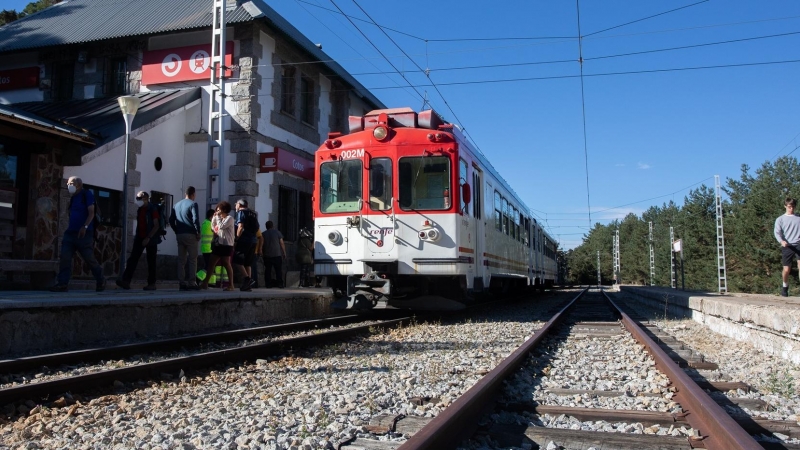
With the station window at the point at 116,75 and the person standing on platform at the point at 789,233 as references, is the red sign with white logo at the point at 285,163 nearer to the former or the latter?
the station window at the point at 116,75

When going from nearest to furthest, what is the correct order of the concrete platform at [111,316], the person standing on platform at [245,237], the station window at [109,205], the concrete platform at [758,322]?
the concrete platform at [758,322] < the concrete platform at [111,316] < the person standing on platform at [245,237] < the station window at [109,205]

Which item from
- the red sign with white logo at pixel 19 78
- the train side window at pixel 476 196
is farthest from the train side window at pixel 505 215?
the red sign with white logo at pixel 19 78

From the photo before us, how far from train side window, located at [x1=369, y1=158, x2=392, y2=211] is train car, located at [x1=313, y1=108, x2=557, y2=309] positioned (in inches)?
0.6

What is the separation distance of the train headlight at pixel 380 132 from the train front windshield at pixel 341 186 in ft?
1.63

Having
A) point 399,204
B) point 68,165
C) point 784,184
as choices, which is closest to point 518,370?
point 399,204

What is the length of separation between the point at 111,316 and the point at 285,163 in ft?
34.4

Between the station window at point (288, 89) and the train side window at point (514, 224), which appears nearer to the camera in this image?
the train side window at point (514, 224)

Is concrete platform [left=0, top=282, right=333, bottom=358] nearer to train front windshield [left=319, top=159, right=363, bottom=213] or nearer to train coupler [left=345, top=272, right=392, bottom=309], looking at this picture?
train coupler [left=345, top=272, right=392, bottom=309]

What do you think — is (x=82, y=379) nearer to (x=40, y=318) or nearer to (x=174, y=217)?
(x=40, y=318)

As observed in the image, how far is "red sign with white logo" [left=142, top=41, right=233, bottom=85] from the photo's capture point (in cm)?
1662

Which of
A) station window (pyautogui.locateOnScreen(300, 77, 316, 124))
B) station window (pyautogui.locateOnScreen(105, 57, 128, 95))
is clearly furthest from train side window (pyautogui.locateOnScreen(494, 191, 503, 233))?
station window (pyautogui.locateOnScreen(105, 57, 128, 95))

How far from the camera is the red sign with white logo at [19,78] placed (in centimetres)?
1850

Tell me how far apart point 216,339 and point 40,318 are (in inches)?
72.2

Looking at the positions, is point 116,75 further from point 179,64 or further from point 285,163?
point 285,163
